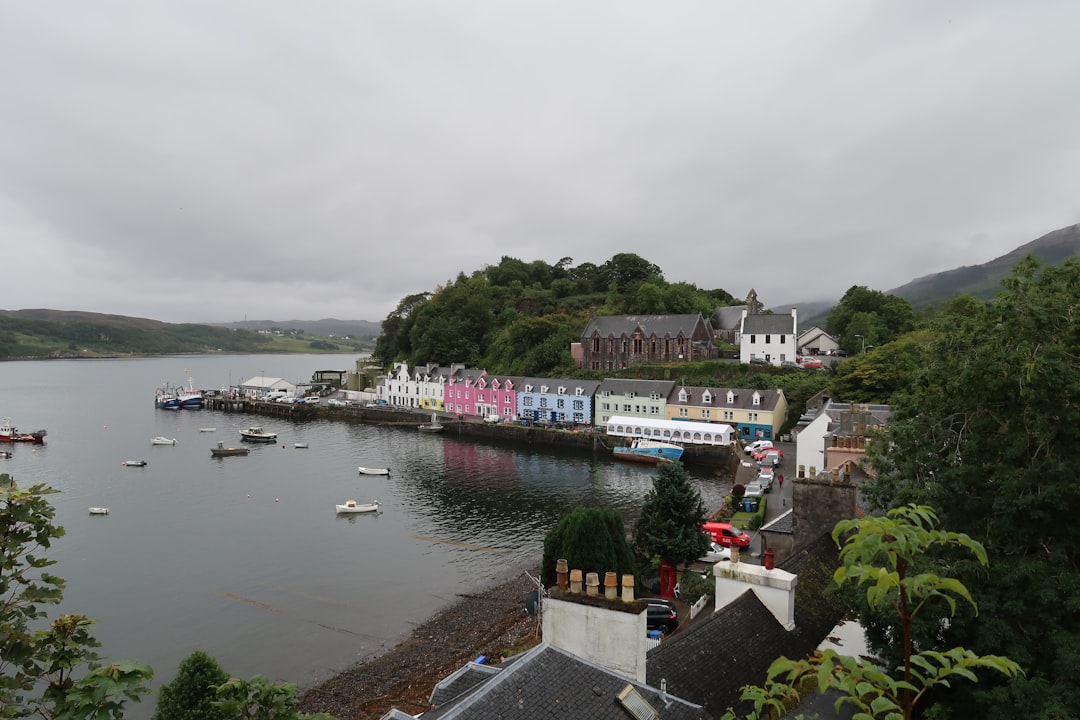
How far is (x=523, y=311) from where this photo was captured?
102 m

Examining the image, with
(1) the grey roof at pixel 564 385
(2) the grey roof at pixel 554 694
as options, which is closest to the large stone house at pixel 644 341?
(1) the grey roof at pixel 564 385

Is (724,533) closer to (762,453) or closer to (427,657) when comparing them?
(427,657)

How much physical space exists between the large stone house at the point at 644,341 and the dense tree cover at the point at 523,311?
Result: 4357 millimetres

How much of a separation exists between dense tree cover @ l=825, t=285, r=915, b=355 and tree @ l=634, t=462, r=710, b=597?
178 ft

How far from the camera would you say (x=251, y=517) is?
→ 1511 inches

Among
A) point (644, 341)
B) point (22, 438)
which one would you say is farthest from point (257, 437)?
point (644, 341)

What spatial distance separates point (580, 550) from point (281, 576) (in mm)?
16699

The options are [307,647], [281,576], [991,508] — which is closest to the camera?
[991,508]

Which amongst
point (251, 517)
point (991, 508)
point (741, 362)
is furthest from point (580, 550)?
point (741, 362)

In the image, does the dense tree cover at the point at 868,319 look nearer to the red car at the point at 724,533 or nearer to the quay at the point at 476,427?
the quay at the point at 476,427

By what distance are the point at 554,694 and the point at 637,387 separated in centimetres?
5640

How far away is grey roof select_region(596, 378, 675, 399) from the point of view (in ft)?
201

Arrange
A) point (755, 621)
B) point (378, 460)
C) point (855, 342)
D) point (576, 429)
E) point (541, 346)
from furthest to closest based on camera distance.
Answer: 1. point (541, 346)
2. point (855, 342)
3. point (576, 429)
4. point (378, 460)
5. point (755, 621)

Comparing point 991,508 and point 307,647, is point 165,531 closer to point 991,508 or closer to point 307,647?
point 307,647
